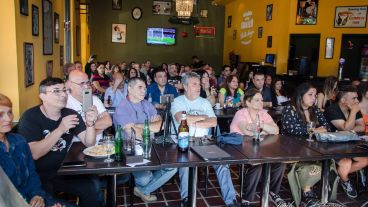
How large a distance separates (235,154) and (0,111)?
1584 millimetres

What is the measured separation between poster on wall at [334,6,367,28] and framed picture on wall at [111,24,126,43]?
7.48 metres

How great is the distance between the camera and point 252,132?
323cm

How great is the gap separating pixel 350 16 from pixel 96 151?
8321 mm

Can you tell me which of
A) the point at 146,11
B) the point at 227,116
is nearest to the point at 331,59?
the point at 227,116

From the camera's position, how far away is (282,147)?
2719 millimetres

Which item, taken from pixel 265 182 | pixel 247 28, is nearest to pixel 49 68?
pixel 265 182

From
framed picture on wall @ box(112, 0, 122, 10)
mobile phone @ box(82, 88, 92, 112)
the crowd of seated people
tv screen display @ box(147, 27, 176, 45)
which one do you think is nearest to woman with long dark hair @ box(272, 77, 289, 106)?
the crowd of seated people

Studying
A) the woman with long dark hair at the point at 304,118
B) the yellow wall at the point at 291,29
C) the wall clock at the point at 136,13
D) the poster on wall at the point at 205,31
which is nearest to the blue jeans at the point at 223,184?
the woman with long dark hair at the point at 304,118

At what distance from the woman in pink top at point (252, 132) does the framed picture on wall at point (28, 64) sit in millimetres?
2423

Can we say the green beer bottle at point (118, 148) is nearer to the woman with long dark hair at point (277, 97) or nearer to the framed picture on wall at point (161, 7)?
the woman with long dark hair at point (277, 97)

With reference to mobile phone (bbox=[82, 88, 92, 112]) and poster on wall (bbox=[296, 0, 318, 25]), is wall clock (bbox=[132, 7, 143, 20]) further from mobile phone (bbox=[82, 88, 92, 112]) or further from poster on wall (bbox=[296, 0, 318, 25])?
mobile phone (bbox=[82, 88, 92, 112])

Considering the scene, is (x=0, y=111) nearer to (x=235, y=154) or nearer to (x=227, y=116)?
(x=235, y=154)

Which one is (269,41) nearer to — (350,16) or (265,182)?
(350,16)

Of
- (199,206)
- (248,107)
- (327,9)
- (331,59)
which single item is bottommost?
(199,206)
